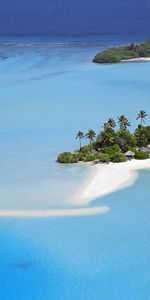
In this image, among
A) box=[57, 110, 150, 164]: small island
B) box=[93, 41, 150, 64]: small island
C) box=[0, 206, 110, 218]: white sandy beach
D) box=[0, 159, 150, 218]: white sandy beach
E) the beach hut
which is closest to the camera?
box=[0, 206, 110, 218]: white sandy beach

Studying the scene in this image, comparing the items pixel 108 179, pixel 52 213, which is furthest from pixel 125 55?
pixel 52 213

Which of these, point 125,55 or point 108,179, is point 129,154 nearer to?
point 108,179

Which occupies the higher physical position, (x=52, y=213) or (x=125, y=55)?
(x=125, y=55)

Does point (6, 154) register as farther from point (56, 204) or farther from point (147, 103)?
point (147, 103)

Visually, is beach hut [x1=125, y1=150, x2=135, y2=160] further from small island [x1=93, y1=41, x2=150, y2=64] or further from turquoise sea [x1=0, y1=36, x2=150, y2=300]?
small island [x1=93, y1=41, x2=150, y2=64]


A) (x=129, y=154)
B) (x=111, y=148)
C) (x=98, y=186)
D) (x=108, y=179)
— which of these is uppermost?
(x=111, y=148)

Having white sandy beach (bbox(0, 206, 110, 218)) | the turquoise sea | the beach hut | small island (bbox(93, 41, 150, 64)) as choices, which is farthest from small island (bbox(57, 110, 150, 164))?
small island (bbox(93, 41, 150, 64))
